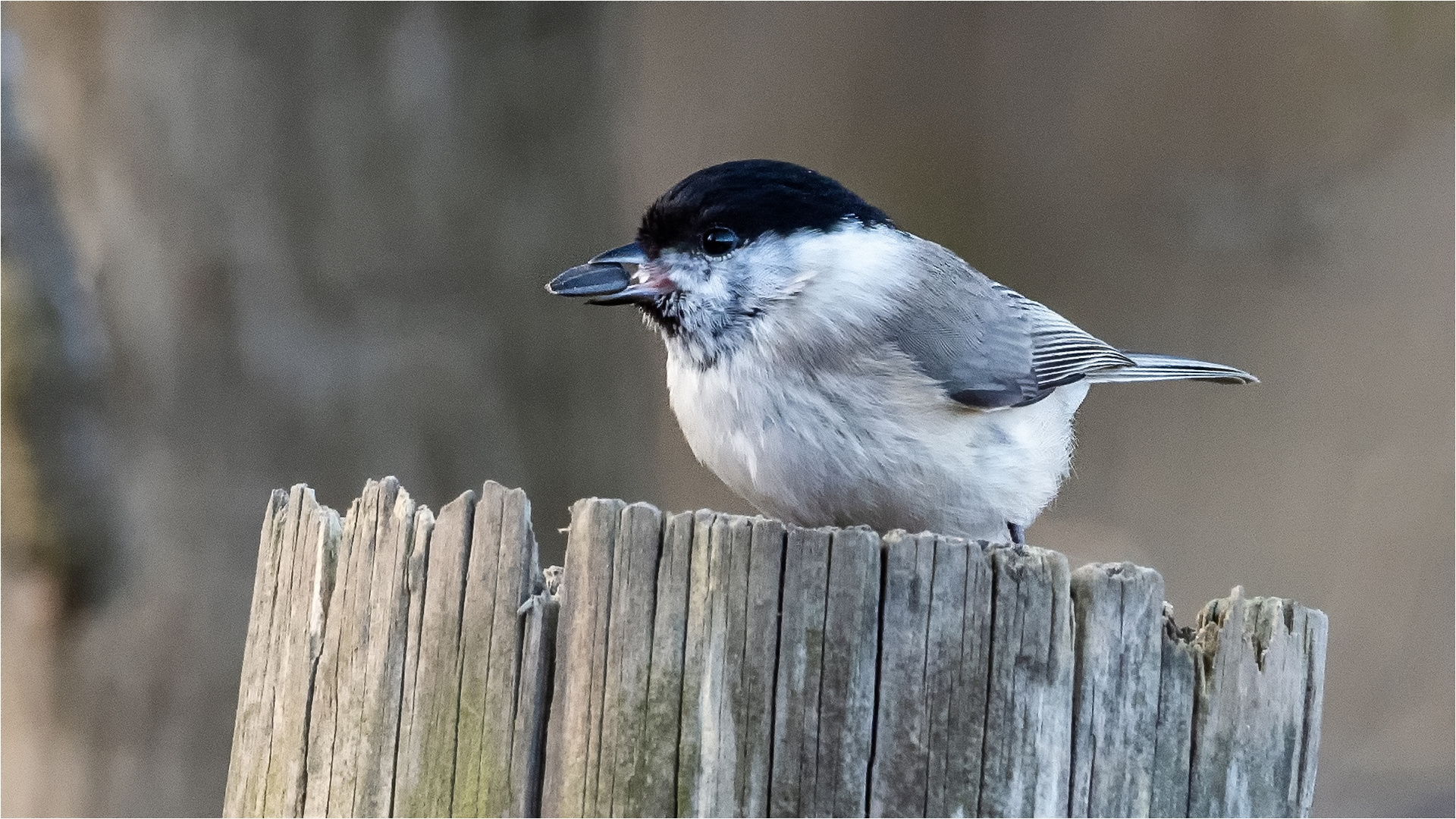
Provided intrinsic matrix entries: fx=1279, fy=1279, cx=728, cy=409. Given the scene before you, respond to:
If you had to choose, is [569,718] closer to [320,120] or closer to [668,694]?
[668,694]

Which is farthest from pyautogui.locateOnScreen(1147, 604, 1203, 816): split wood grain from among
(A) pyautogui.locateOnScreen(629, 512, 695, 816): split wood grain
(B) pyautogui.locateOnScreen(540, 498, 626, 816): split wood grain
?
(B) pyautogui.locateOnScreen(540, 498, 626, 816): split wood grain

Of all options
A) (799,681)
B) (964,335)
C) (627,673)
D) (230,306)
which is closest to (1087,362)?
(964,335)

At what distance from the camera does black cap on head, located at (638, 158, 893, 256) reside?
9.39ft

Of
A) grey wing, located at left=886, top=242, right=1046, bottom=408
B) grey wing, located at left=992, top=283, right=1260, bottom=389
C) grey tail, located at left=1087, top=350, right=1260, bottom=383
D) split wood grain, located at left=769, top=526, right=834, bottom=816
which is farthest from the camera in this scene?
grey tail, located at left=1087, top=350, right=1260, bottom=383

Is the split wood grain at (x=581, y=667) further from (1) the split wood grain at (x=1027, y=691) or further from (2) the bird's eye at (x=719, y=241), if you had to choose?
(2) the bird's eye at (x=719, y=241)

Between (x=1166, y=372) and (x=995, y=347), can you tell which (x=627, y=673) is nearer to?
(x=995, y=347)

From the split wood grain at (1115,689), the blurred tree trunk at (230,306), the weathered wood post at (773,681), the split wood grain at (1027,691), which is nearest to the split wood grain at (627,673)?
the weathered wood post at (773,681)

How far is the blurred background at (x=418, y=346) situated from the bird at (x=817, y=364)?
1243 millimetres

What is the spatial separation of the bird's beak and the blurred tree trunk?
1.73 metres

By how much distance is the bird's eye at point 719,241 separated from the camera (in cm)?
288

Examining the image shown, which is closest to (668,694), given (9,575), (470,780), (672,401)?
(470,780)

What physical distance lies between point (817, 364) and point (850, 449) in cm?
21

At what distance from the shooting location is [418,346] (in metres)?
4.44

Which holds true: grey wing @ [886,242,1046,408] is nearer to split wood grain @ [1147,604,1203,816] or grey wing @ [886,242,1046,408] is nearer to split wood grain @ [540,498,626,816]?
split wood grain @ [1147,604,1203,816]
